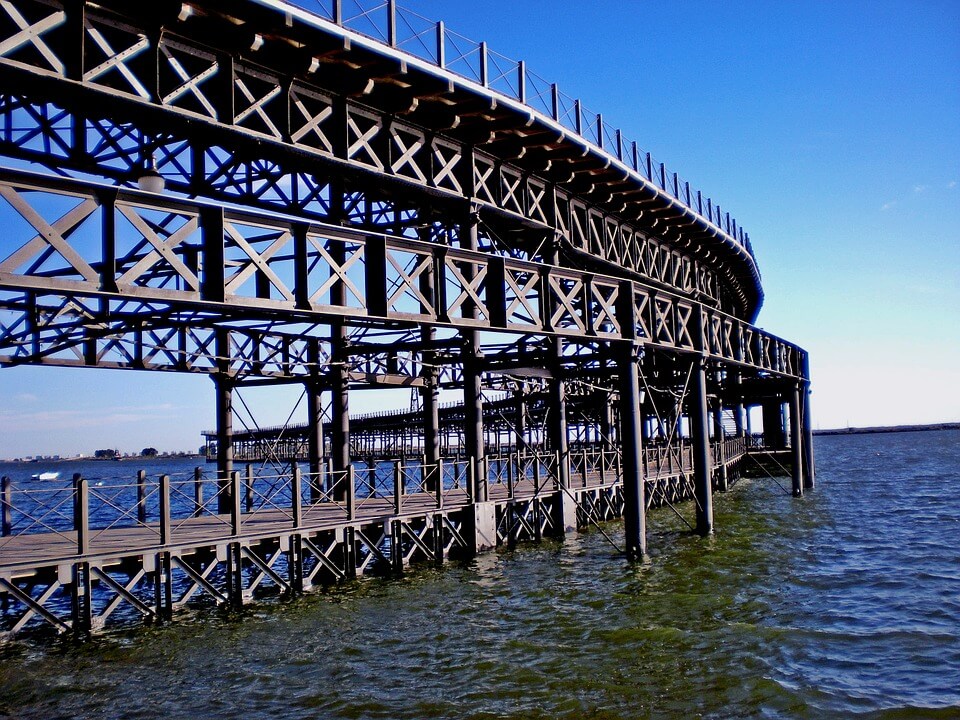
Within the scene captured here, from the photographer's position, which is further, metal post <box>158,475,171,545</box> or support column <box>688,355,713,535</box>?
support column <box>688,355,713,535</box>

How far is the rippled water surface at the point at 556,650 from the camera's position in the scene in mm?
10914

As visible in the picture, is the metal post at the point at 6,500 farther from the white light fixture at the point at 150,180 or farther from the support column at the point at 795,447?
the support column at the point at 795,447

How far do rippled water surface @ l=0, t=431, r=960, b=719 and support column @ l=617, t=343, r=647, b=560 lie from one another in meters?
0.72

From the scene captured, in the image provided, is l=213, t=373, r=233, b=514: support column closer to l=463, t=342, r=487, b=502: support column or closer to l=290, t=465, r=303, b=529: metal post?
l=463, t=342, r=487, b=502: support column

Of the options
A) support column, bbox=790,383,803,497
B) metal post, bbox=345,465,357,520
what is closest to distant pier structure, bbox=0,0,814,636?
metal post, bbox=345,465,357,520

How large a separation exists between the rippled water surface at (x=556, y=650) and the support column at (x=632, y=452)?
0.72m

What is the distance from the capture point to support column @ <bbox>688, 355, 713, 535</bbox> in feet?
80.5

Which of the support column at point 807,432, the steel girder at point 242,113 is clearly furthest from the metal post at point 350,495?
the support column at point 807,432

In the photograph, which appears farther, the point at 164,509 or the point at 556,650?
the point at 164,509

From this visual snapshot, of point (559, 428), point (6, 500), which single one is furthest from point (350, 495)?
point (559, 428)

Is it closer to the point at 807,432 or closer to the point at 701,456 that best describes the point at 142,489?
the point at 701,456

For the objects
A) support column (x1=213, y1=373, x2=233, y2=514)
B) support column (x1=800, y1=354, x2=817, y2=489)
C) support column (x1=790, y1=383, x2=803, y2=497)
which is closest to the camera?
support column (x1=213, y1=373, x2=233, y2=514)

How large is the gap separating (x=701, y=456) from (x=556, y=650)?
12.8m

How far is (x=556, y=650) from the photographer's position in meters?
13.1
